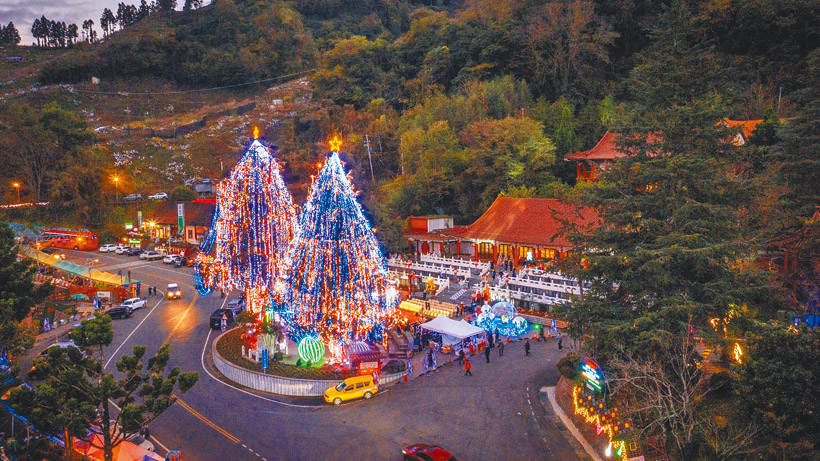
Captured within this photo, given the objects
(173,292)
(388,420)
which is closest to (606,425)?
(388,420)

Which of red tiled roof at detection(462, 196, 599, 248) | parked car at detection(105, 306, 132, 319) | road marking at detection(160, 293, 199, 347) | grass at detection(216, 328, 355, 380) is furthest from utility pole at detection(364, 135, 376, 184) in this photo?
grass at detection(216, 328, 355, 380)

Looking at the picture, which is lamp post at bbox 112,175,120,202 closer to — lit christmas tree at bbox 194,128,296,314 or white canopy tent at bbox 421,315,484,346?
lit christmas tree at bbox 194,128,296,314

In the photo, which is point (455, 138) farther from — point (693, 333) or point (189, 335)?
point (693, 333)

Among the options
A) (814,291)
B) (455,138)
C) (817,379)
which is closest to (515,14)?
(455,138)

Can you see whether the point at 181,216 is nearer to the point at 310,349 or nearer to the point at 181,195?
the point at 181,195

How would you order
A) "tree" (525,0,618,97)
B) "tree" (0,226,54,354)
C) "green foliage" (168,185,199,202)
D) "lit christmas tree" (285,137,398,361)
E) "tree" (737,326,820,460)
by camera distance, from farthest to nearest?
"green foliage" (168,185,199,202) → "tree" (525,0,618,97) → "lit christmas tree" (285,137,398,361) → "tree" (0,226,54,354) → "tree" (737,326,820,460)
